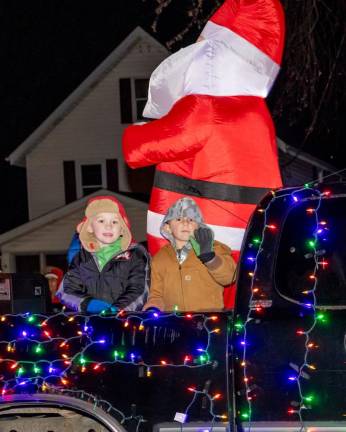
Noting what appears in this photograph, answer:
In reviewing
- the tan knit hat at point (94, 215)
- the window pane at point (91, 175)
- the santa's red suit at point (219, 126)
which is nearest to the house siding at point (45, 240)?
the window pane at point (91, 175)

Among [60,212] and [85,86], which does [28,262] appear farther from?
[85,86]

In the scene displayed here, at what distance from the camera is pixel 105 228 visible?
486 cm

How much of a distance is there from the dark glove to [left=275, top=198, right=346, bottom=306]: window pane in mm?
950

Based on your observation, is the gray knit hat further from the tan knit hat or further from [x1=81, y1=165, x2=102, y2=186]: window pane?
[x1=81, y1=165, x2=102, y2=186]: window pane

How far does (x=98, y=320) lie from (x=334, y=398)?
1.11 meters

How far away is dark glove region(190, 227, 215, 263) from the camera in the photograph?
15.0 feet

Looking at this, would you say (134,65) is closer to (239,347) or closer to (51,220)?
(51,220)

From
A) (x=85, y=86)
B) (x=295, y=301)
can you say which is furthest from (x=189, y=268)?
(x=85, y=86)

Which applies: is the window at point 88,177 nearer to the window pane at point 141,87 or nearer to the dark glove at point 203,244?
the window pane at point 141,87

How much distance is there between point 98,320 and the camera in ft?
12.3

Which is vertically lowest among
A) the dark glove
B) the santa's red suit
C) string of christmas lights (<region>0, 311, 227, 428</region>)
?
string of christmas lights (<region>0, 311, 227, 428</region>)

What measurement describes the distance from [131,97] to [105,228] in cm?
1683

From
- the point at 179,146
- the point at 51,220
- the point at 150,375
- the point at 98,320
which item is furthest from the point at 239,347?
the point at 51,220

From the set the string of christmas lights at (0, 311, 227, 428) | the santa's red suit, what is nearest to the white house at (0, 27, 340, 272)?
the santa's red suit
